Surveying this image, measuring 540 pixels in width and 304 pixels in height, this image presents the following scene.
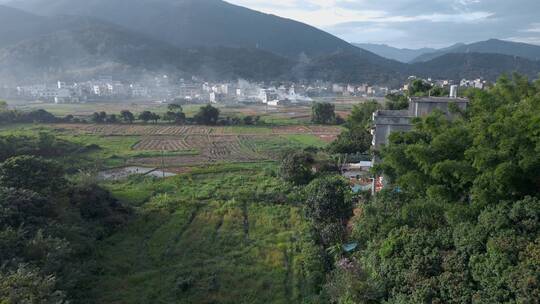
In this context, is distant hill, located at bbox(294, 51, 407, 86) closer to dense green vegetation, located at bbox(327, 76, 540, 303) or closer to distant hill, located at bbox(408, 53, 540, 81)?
distant hill, located at bbox(408, 53, 540, 81)

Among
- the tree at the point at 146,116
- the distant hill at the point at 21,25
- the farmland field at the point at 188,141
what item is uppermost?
the distant hill at the point at 21,25

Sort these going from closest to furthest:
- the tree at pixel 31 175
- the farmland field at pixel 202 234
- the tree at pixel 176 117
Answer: the farmland field at pixel 202 234
the tree at pixel 31 175
the tree at pixel 176 117

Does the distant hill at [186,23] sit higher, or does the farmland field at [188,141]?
the distant hill at [186,23]

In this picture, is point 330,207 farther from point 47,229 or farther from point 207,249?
point 47,229

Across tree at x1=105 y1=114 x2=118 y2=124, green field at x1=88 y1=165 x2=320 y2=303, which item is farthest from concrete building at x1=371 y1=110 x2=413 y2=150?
tree at x1=105 y1=114 x2=118 y2=124

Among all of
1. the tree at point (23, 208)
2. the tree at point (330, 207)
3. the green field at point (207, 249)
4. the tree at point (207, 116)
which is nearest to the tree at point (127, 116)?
the tree at point (207, 116)

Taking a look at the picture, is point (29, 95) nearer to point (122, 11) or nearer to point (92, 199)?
point (92, 199)

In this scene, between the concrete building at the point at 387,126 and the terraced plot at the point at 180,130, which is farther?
the terraced plot at the point at 180,130

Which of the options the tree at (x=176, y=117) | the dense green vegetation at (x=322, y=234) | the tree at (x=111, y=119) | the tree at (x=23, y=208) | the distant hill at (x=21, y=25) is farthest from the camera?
the distant hill at (x=21, y=25)

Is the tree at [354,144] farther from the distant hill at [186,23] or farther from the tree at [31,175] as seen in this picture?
the distant hill at [186,23]
